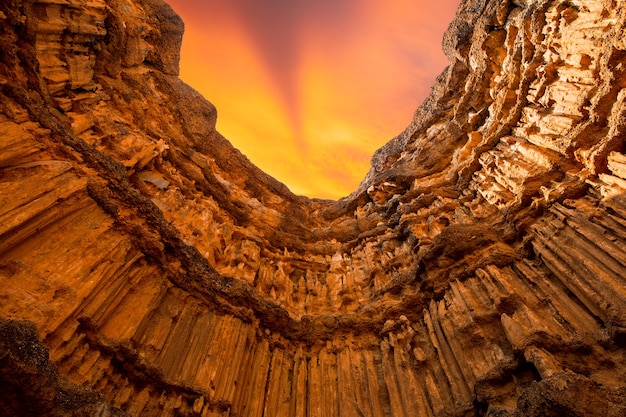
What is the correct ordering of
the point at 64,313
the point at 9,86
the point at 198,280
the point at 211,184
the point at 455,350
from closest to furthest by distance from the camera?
the point at 64,313 → the point at 9,86 → the point at 455,350 → the point at 198,280 → the point at 211,184

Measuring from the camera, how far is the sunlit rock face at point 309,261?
9.45m

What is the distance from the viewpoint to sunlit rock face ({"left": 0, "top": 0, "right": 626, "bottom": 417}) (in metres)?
9.45

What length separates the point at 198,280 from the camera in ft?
50.4

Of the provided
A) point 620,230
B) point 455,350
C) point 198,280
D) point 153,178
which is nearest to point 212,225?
point 153,178

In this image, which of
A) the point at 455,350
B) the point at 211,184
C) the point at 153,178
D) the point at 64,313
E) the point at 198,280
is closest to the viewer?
the point at 64,313

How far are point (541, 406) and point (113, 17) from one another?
30.8 m

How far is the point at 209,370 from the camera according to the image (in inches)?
518

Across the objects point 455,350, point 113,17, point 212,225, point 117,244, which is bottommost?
point 455,350

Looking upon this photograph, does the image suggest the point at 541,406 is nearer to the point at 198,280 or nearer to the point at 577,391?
the point at 577,391

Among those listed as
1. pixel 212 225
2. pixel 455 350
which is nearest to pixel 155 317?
pixel 212 225

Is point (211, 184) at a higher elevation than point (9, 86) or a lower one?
higher

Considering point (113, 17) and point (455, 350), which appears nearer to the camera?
point (455, 350)

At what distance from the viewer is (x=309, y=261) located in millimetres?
25156

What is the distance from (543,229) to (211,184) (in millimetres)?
21268
